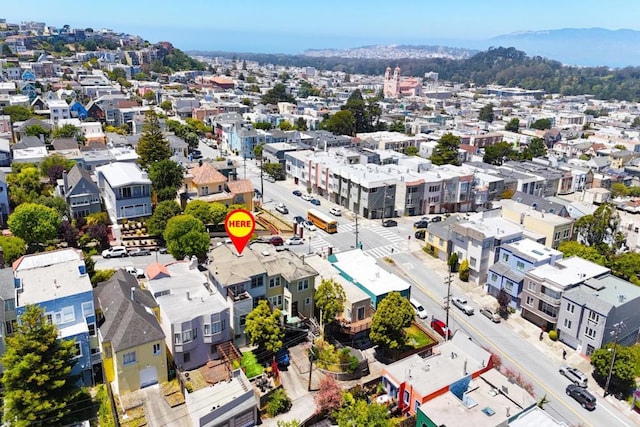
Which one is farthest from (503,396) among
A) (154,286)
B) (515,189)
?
(515,189)

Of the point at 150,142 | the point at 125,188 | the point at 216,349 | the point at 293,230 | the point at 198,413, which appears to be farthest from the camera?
the point at 150,142

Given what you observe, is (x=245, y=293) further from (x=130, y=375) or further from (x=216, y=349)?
(x=130, y=375)

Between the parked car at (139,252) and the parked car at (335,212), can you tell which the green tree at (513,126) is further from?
the parked car at (139,252)

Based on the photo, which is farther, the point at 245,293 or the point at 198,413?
the point at 245,293

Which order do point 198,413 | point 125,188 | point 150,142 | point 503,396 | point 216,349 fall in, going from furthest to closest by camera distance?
1. point 150,142
2. point 125,188
3. point 216,349
4. point 503,396
5. point 198,413

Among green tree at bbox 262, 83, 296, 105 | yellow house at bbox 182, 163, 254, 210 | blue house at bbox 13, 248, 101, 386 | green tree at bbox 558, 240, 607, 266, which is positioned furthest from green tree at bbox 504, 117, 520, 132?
blue house at bbox 13, 248, 101, 386

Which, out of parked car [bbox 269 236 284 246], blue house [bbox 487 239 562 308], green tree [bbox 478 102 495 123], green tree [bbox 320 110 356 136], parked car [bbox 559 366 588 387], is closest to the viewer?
parked car [bbox 559 366 588 387]

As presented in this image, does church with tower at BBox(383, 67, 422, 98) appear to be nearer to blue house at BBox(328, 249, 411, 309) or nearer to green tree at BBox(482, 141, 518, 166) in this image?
green tree at BBox(482, 141, 518, 166)
